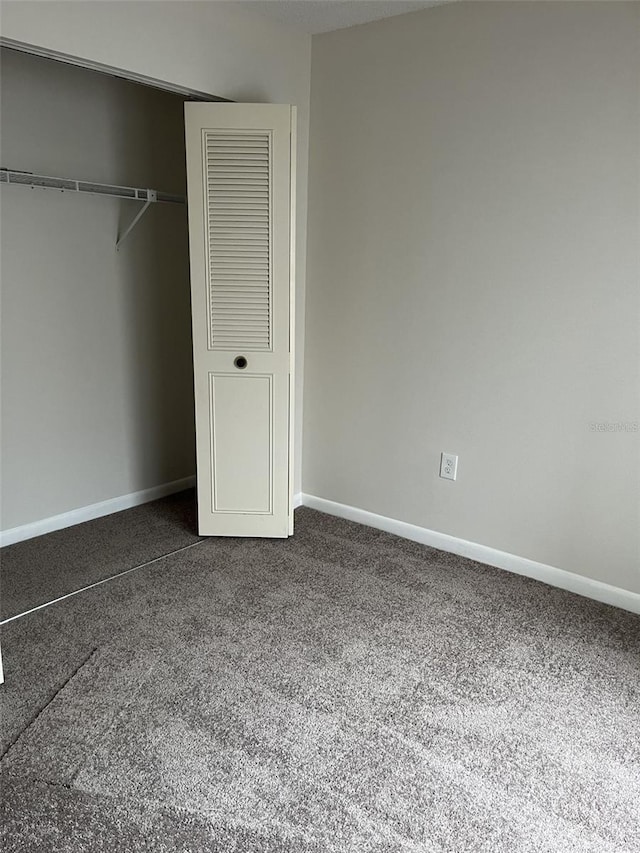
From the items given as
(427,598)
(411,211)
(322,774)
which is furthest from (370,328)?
(322,774)

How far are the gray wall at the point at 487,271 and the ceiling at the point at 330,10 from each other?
0.21ft

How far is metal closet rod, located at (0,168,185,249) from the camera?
110 inches

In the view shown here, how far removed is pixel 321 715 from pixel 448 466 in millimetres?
1421

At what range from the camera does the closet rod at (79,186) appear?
2779mm

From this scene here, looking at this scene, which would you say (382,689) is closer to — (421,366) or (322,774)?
(322,774)

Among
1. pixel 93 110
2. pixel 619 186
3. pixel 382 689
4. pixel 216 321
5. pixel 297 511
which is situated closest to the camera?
pixel 382 689

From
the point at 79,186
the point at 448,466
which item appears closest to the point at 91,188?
the point at 79,186

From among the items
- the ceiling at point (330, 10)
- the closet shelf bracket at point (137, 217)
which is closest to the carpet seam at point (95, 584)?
the closet shelf bracket at point (137, 217)

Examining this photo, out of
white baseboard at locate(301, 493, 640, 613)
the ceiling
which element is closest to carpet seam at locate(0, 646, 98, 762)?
white baseboard at locate(301, 493, 640, 613)

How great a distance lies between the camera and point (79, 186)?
2975mm

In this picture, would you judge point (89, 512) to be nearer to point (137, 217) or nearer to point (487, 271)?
point (137, 217)

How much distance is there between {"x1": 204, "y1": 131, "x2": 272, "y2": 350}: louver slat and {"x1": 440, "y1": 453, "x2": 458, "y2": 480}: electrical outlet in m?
0.97

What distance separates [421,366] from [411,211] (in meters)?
0.70

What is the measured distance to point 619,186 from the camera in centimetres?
245
